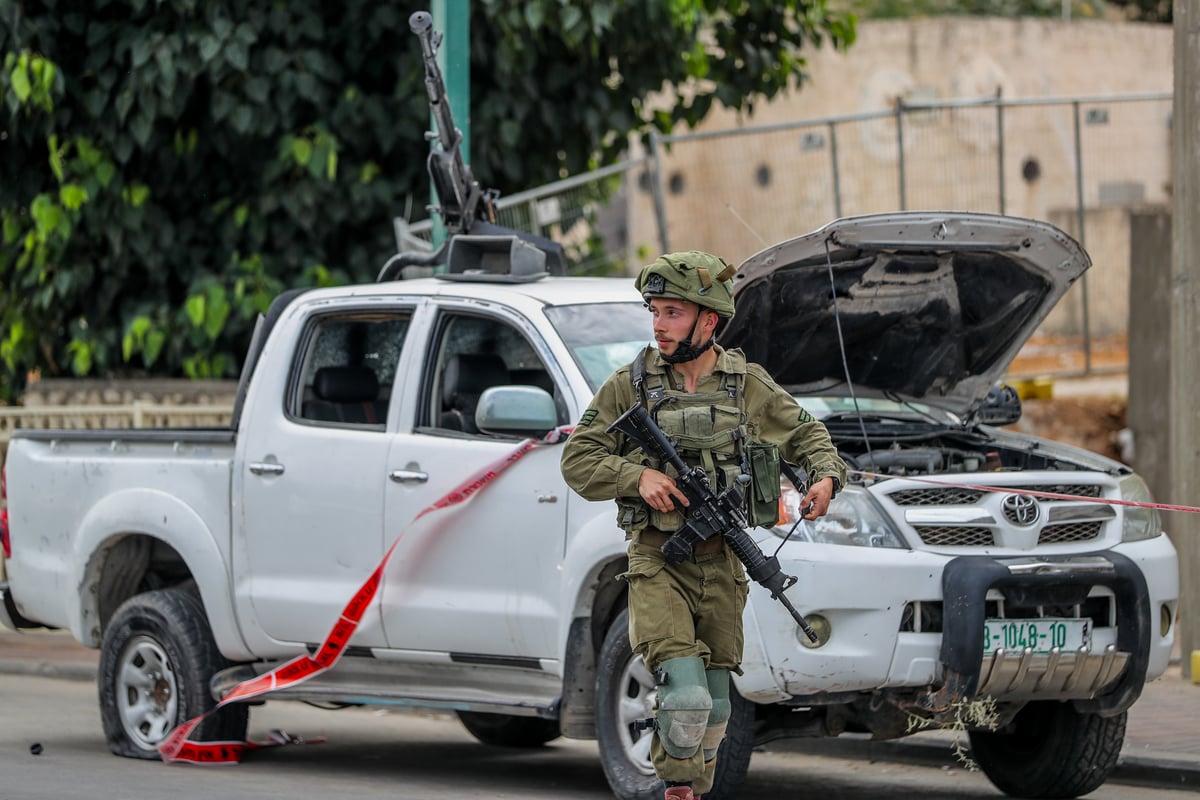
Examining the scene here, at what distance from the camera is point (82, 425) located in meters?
14.4

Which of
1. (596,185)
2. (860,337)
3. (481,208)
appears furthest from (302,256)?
(860,337)

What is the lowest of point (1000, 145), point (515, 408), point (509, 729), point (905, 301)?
point (509, 729)

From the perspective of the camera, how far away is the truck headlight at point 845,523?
21.1ft

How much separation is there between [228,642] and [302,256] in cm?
645

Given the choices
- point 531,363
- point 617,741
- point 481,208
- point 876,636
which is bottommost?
point 617,741

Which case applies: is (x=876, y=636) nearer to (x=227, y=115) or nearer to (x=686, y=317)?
(x=686, y=317)

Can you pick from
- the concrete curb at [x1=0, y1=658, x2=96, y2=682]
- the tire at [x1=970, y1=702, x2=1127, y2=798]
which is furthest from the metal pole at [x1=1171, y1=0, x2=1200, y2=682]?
the concrete curb at [x1=0, y1=658, x2=96, y2=682]

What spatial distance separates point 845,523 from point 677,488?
988 millimetres

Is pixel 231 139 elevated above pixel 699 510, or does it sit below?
above

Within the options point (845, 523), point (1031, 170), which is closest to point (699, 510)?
point (845, 523)

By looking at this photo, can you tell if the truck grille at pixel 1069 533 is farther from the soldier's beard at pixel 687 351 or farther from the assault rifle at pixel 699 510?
the soldier's beard at pixel 687 351

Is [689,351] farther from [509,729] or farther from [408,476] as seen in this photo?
[509,729]

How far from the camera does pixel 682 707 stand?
572 centimetres

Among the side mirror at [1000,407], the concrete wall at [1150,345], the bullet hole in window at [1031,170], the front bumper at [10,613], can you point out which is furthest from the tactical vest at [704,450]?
the bullet hole in window at [1031,170]
